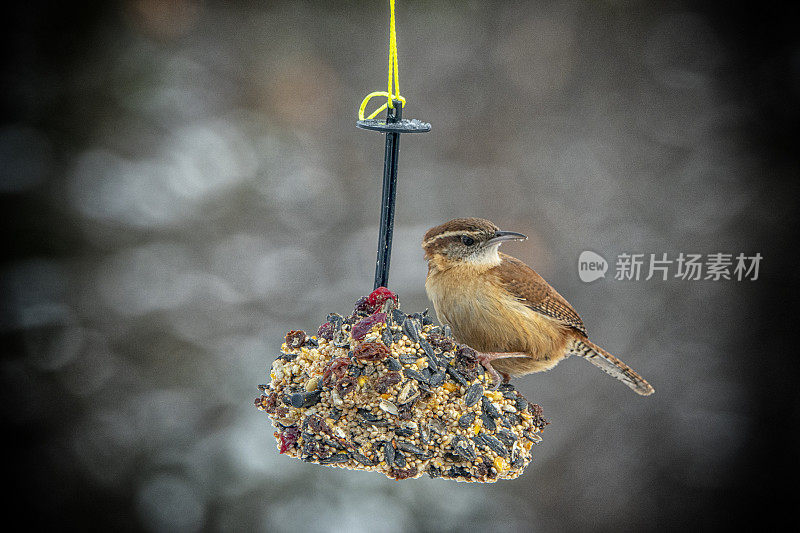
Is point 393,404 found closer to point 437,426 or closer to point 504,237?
point 437,426

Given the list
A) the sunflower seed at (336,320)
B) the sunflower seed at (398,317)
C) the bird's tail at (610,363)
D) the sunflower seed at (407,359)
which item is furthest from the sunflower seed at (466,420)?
the bird's tail at (610,363)

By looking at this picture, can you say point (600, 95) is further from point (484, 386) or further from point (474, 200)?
point (484, 386)

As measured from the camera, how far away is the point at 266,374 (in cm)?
403

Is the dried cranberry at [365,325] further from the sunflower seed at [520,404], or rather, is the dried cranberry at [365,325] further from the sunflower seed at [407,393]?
the sunflower seed at [520,404]

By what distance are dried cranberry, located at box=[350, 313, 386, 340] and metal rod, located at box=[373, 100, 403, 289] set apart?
0.19m

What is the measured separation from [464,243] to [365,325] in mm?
473

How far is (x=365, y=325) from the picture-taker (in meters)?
2.05

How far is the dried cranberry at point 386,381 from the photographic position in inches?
78.8

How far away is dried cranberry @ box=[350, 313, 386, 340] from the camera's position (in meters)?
2.04

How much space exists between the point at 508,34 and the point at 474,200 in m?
0.94

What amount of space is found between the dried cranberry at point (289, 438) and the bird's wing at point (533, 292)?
2.62ft

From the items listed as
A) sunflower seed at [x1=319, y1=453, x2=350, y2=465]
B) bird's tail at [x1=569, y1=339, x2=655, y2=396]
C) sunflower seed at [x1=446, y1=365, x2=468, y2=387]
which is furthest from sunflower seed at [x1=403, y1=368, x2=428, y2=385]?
bird's tail at [x1=569, y1=339, x2=655, y2=396]

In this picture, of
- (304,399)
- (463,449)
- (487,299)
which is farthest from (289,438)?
(487,299)

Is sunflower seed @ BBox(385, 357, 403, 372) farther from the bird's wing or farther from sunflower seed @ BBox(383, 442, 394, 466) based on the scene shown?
the bird's wing
